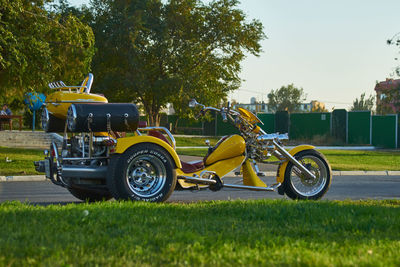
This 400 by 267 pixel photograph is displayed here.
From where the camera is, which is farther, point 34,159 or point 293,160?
point 34,159

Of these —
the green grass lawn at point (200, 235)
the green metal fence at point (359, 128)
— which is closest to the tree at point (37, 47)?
the green grass lawn at point (200, 235)

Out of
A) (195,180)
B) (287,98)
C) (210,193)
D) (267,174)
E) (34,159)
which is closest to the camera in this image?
(195,180)

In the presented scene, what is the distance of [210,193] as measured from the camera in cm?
1078

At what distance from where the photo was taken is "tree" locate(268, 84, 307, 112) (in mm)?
78000

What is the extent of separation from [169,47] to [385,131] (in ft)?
46.3

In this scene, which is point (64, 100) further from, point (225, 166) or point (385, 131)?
point (385, 131)

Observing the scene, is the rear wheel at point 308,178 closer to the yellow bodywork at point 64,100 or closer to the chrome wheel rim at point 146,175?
the chrome wheel rim at point 146,175

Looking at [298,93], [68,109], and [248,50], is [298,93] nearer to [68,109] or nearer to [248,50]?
[248,50]

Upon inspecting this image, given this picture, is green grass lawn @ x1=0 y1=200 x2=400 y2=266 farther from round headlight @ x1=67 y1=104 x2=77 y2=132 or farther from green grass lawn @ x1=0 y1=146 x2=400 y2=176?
green grass lawn @ x1=0 y1=146 x2=400 y2=176

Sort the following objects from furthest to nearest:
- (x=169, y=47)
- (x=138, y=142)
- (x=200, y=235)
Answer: (x=169, y=47)
(x=138, y=142)
(x=200, y=235)

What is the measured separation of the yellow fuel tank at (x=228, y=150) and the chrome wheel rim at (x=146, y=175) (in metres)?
0.99

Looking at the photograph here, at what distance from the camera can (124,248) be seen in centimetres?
Answer: 451

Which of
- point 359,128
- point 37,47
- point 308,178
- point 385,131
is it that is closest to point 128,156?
point 308,178

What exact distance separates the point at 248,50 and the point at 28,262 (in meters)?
32.5
